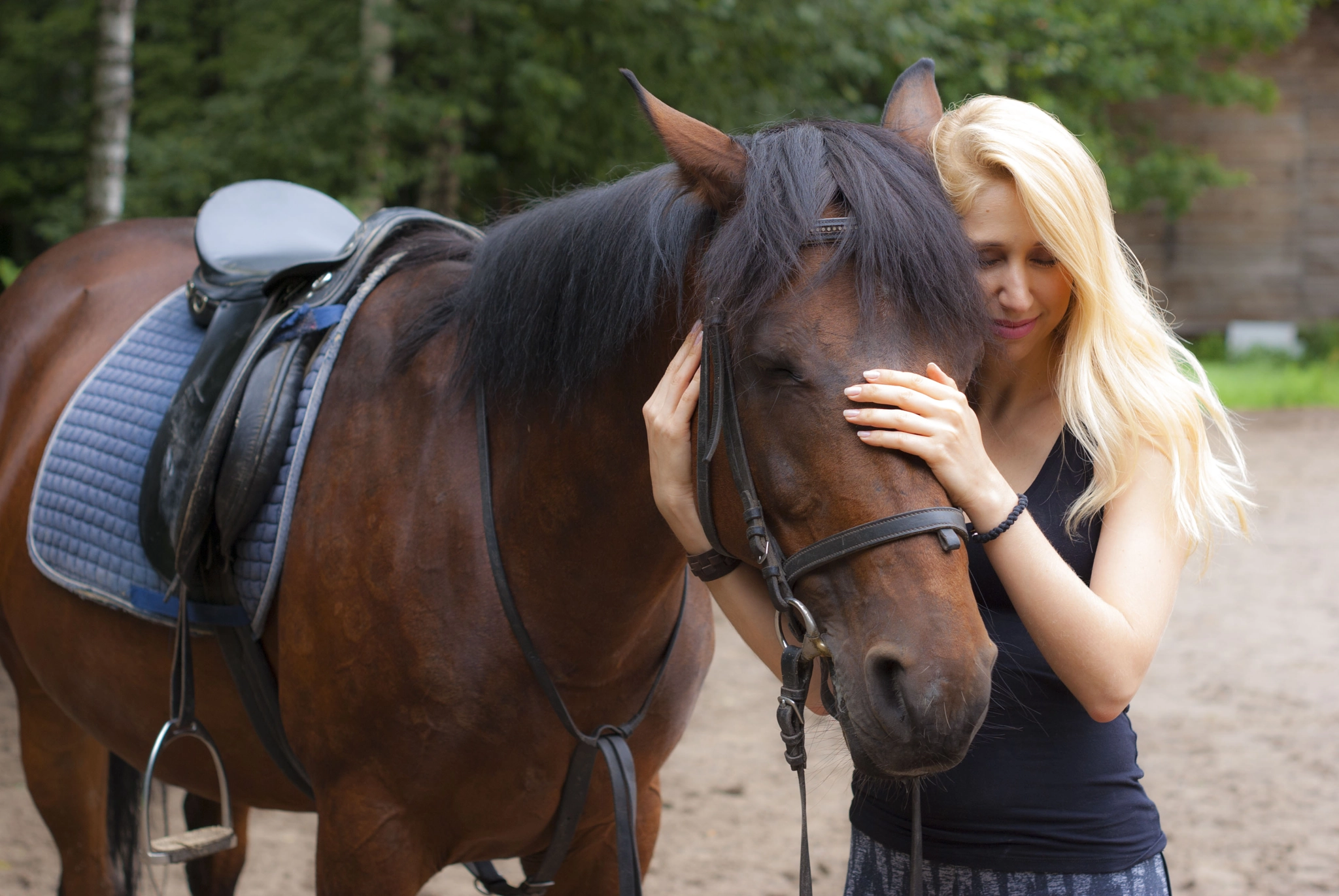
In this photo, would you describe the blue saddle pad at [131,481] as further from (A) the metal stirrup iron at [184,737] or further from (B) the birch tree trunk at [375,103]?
(B) the birch tree trunk at [375,103]

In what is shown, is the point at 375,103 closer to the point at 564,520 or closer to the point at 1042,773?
the point at 564,520

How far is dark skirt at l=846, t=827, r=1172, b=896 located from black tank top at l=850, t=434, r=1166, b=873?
12 mm

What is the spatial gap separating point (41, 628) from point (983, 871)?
192 cm

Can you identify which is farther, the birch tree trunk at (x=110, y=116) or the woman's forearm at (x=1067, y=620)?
the birch tree trunk at (x=110, y=116)

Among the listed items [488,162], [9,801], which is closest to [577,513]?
[9,801]

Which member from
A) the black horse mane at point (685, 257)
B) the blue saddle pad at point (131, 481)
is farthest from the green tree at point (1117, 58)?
the black horse mane at point (685, 257)

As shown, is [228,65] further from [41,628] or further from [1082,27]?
[41,628]

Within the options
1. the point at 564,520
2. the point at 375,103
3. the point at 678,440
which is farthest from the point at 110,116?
the point at 678,440

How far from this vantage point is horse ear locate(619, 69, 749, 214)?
129 centimetres

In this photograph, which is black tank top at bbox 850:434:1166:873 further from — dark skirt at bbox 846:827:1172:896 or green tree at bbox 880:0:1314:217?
green tree at bbox 880:0:1314:217

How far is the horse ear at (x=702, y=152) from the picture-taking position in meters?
1.29

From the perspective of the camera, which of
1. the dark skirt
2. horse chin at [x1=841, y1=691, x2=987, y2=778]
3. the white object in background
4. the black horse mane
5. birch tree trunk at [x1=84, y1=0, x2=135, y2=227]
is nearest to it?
horse chin at [x1=841, y1=691, x2=987, y2=778]

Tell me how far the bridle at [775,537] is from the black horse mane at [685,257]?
43 mm

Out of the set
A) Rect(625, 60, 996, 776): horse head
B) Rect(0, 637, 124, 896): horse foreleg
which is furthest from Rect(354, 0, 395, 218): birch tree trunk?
Rect(625, 60, 996, 776): horse head
